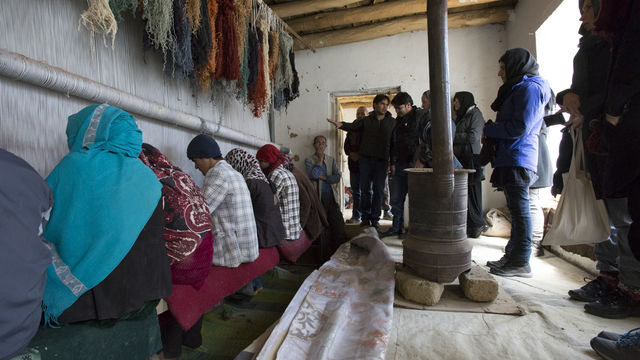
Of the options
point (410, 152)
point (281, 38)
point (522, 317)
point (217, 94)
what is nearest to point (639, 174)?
point (522, 317)

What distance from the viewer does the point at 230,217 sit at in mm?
1811

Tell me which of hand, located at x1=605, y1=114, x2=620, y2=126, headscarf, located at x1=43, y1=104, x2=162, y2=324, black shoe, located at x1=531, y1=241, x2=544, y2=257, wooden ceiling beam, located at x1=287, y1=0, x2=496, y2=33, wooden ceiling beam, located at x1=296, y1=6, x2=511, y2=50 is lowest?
black shoe, located at x1=531, y1=241, x2=544, y2=257

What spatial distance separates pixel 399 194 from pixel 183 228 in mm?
2747

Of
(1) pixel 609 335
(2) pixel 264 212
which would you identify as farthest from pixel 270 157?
(1) pixel 609 335

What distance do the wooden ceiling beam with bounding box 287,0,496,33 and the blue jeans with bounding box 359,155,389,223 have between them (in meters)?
1.88

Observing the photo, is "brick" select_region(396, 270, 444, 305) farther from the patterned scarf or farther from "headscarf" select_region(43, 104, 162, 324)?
"headscarf" select_region(43, 104, 162, 324)

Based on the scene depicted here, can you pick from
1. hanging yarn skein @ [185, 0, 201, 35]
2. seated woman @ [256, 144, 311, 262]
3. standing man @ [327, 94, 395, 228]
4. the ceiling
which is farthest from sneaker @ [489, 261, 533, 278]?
the ceiling

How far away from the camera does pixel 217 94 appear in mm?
2928

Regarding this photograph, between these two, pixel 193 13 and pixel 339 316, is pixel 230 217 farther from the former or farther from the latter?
pixel 193 13

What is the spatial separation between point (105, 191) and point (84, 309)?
0.40 m

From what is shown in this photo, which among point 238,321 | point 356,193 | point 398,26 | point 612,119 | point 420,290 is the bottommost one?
point 238,321

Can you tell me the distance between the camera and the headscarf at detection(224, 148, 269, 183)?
2243mm

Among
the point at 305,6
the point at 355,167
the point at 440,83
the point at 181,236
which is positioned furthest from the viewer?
the point at 355,167

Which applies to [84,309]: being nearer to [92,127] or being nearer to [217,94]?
[92,127]
